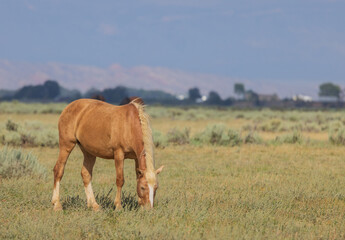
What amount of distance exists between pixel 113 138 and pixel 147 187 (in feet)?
3.90

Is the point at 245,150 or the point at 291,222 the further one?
the point at 245,150

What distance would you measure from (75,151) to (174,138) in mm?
4965

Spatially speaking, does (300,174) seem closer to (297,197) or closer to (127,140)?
(297,197)

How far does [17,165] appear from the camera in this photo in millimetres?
12266

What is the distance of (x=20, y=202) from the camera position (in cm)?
848

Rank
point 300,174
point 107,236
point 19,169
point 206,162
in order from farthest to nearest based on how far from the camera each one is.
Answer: point 206,162 < point 300,174 < point 19,169 < point 107,236

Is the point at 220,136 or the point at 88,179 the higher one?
the point at 88,179

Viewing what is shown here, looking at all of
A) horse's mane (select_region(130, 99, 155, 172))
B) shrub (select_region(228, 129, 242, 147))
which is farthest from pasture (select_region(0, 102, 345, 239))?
shrub (select_region(228, 129, 242, 147))

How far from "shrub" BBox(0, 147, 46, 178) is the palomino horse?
3591mm

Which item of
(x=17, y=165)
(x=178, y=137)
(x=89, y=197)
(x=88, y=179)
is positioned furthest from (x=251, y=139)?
(x=89, y=197)

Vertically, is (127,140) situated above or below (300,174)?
above

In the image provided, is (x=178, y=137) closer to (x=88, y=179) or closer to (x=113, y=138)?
(x=88, y=179)

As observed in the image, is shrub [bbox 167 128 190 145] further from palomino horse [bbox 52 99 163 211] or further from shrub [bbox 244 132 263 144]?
palomino horse [bbox 52 99 163 211]

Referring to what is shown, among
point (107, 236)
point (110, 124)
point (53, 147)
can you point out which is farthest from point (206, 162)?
point (107, 236)
